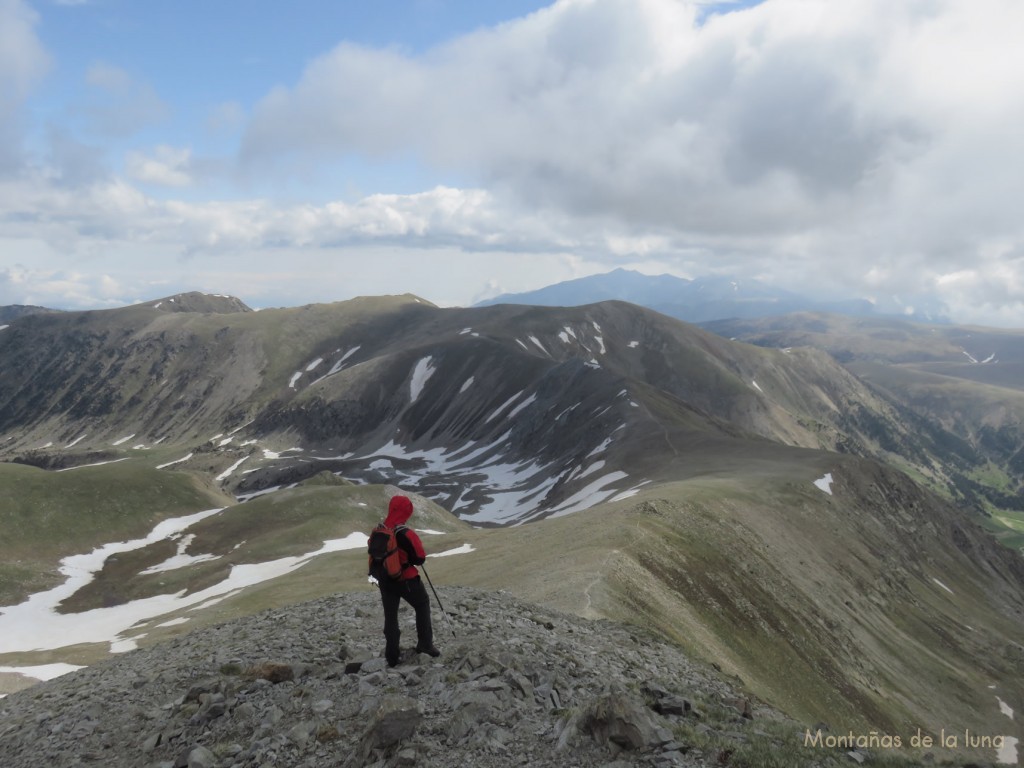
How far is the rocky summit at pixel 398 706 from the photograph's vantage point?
12.1 meters

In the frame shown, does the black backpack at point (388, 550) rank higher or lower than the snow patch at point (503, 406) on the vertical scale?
higher

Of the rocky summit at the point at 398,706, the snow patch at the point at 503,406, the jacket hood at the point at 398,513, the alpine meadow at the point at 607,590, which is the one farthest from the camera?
the snow patch at the point at 503,406

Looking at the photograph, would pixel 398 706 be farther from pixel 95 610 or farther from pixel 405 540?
pixel 95 610

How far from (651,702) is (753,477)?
73081mm

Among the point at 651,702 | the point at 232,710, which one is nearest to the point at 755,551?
the point at 651,702

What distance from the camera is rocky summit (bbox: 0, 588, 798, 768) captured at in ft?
39.6

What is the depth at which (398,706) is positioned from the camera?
12.9 metres

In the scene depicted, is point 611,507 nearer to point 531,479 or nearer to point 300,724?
point 300,724

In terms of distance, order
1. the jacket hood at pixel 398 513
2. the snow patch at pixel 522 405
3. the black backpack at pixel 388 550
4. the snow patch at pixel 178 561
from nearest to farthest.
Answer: the jacket hood at pixel 398 513
the black backpack at pixel 388 550
the snow patch at pixel 178 561
the snow patch at pixel 522 405

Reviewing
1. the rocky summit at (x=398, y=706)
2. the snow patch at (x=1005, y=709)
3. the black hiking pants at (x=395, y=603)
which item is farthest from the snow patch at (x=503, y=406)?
the black hiking pants at (x=395, y=603)

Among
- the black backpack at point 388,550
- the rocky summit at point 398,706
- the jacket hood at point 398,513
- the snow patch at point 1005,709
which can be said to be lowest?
the snow patch at point 1005,709

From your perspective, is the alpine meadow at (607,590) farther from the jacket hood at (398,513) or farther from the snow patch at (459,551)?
the jacket hood at (398,513)

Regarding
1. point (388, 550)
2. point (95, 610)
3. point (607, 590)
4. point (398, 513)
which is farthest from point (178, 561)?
point (398, 513)

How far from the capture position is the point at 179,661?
2069 cm
